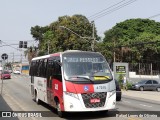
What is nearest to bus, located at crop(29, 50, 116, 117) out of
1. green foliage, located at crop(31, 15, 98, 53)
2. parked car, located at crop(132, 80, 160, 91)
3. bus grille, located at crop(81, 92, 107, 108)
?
bus grille, located at crop(81, 92, 107, 108)

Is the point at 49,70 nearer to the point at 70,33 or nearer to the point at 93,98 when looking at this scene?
the point at 93,98

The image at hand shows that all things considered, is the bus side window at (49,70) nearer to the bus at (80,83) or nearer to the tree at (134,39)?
the bus at (80,83)

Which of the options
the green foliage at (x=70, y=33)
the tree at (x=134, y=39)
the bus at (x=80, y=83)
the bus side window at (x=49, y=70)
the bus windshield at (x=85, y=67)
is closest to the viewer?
the bus at (x=80, y=83)

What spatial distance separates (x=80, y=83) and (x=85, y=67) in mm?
966

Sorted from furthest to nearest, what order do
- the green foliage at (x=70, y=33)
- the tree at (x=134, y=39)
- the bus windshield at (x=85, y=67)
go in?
the tree at (x=134, y=39), the green foliage at (x=70, y=33), the bus windshield at (x=85, y=67)

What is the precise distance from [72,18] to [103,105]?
55.3 m

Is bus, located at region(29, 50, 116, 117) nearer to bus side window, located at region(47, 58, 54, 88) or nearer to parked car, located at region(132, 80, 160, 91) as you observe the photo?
bus side window, located at region(47, 58, 54, 88)

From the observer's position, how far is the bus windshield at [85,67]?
13570mm

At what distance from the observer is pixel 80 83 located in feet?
43.4

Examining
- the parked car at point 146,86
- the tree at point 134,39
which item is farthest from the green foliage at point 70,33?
the parked car at point 146,86

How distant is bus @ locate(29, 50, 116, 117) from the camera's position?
42.8ft

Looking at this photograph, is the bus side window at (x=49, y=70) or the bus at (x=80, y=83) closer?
the bus at (x=80, y=83)

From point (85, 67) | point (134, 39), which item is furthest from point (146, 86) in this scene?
point (134, 39)

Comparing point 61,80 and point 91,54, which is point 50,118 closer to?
point 61,80
